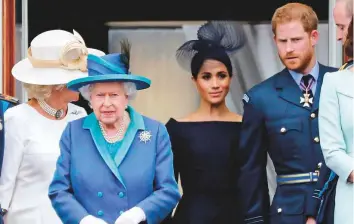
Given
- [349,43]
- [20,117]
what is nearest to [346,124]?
[349,43]

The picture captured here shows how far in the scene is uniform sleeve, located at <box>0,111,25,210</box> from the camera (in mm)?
6049

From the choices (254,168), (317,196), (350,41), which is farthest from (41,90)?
(350,41)

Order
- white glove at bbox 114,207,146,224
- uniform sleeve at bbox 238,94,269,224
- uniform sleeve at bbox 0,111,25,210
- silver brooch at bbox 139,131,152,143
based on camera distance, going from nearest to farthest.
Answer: white glove at bbox 114,207,146,224, silver brooch at bbox 139,131,152,143, uniform sleeve at bbox 238,94,269,224, uniform sleeve at bbox 0,111,25,210

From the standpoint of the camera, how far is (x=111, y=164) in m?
5.18

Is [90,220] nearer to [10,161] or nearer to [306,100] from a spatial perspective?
[10,161]

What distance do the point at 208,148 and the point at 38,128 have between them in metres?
0.94

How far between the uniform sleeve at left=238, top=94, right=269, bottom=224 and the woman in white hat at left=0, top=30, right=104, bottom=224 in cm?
104

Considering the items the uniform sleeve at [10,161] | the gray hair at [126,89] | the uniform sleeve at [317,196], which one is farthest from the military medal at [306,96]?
the uniform sleeve at [10,161]

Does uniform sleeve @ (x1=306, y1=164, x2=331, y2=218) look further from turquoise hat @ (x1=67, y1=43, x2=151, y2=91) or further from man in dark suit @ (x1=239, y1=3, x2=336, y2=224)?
turquoise hat @ (x1=67, y1=43, x2=151, y2=91)

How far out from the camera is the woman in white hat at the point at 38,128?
6.10 m

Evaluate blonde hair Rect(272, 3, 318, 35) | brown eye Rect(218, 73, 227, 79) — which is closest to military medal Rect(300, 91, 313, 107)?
blonde hair Rect(272, 3, 318, 35)

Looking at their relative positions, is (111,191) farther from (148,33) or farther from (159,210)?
(148,33)

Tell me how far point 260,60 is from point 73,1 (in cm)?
142

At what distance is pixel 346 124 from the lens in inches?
206
